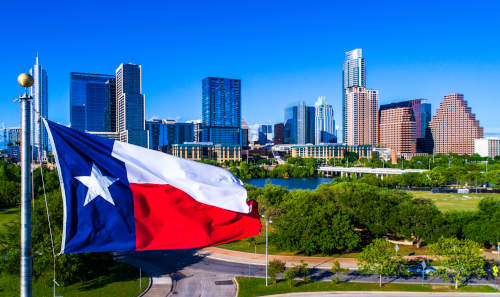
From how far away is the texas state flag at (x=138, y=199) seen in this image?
732cm

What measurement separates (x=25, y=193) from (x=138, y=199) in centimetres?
240

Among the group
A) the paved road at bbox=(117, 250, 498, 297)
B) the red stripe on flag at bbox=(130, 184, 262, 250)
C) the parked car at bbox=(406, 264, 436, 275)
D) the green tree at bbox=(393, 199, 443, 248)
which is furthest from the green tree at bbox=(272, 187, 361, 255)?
the red stripe on flag at bbox=(130, 184, 262, 250)

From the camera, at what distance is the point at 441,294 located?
81.5 ft

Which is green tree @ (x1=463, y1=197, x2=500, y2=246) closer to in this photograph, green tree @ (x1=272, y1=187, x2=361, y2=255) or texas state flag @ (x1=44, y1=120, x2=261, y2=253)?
green tree @ (x1=272, y1=187, x2=361, y2=255)

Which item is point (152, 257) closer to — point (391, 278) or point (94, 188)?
point (391, 278)

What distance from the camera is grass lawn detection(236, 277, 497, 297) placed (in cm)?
2561

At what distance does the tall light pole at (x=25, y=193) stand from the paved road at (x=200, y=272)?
2044cm

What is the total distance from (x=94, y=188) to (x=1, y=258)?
24470 mm

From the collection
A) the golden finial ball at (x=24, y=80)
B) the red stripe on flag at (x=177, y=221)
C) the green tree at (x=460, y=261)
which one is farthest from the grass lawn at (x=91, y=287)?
the golden finial ball at (x=24, y=80)

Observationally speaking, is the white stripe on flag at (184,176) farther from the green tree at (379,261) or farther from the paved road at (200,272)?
the green tree at (379,261)

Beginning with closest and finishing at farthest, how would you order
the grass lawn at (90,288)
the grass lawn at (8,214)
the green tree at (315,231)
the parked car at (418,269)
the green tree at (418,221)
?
the grass lawn at (90,288)
the parked car at (418,269)
the green tree at (315,231)
the green tree at (418,221)
the grass lawn at (8,214)

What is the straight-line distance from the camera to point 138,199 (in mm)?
8062

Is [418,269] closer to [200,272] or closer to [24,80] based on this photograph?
[200,272]

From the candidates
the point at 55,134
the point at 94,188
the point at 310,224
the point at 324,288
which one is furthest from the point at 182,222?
the point at 310,224
